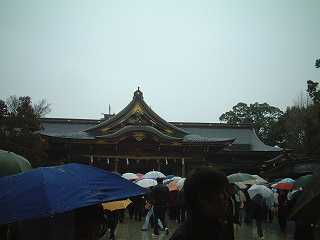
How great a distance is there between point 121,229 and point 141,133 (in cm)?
1154

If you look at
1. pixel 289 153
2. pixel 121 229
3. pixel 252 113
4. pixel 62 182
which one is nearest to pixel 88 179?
pixel 62 182

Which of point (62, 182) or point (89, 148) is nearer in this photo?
point (62, 182)

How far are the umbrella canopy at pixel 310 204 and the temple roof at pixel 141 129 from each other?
73.0 ft

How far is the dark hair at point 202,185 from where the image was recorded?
108 inches

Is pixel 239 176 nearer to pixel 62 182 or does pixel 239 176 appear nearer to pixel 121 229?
pixel 121 229

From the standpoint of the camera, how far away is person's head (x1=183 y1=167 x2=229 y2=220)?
8.89 ft

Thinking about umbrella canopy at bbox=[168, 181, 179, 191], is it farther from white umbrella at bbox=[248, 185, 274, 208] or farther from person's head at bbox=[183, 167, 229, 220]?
person's head at bbox=[183, 167, 229, 220]

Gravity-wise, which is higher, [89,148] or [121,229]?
[89,148]

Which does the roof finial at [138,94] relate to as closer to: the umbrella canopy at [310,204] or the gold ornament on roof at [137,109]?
the gold ornament on roof at [137,109]

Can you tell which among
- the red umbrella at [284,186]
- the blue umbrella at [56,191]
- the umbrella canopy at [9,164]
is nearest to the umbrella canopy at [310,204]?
the blue umbrella at [56,191]

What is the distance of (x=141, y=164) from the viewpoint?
27359mm

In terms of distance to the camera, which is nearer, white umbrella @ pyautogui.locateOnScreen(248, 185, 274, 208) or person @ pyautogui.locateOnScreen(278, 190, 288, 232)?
white umbrella @ pyautogui.locateOnScreen(248, 185, 274, 208)

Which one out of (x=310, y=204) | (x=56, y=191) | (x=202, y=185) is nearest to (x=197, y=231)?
(x=202, y=185)

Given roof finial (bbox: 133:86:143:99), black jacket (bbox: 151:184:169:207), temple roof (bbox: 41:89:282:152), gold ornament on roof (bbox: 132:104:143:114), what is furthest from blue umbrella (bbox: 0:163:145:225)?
roof finial (bbox: 133:86:143:99)
